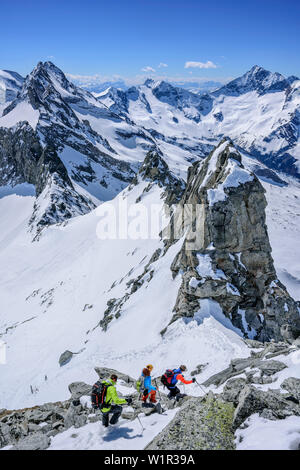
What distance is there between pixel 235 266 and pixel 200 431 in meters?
15.8

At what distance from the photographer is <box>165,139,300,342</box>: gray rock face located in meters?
22.1

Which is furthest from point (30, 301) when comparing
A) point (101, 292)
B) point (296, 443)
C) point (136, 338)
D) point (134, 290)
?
point (296, 443)

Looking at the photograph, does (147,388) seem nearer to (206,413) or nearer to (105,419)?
(105,419)

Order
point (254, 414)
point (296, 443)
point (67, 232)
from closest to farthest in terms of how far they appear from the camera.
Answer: point (296, 443), point (254, 414), point (67, 232)

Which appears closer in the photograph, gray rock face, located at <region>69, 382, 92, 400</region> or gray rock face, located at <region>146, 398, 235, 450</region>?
gray rock face, located at <region>146, 398, 235, 450</region>

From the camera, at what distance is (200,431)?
8641 mm

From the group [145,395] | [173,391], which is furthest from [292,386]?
[145,395]

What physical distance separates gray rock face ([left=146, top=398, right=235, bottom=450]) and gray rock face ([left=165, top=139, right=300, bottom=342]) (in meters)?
12.0

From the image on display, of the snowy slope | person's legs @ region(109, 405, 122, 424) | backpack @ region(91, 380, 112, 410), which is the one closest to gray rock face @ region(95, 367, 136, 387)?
the snowy slope

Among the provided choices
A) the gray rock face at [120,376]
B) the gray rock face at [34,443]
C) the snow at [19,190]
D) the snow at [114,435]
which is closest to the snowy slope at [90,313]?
the gray rock face at [120,376]

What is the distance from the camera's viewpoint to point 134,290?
1157 inches

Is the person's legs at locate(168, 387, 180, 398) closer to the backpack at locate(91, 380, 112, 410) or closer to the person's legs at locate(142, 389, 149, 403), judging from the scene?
the person's legs at locate(142, 389, 149, 403)

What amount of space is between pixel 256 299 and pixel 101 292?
1948 centimetres

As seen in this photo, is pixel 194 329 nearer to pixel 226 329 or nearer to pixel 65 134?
pixel 226 329
